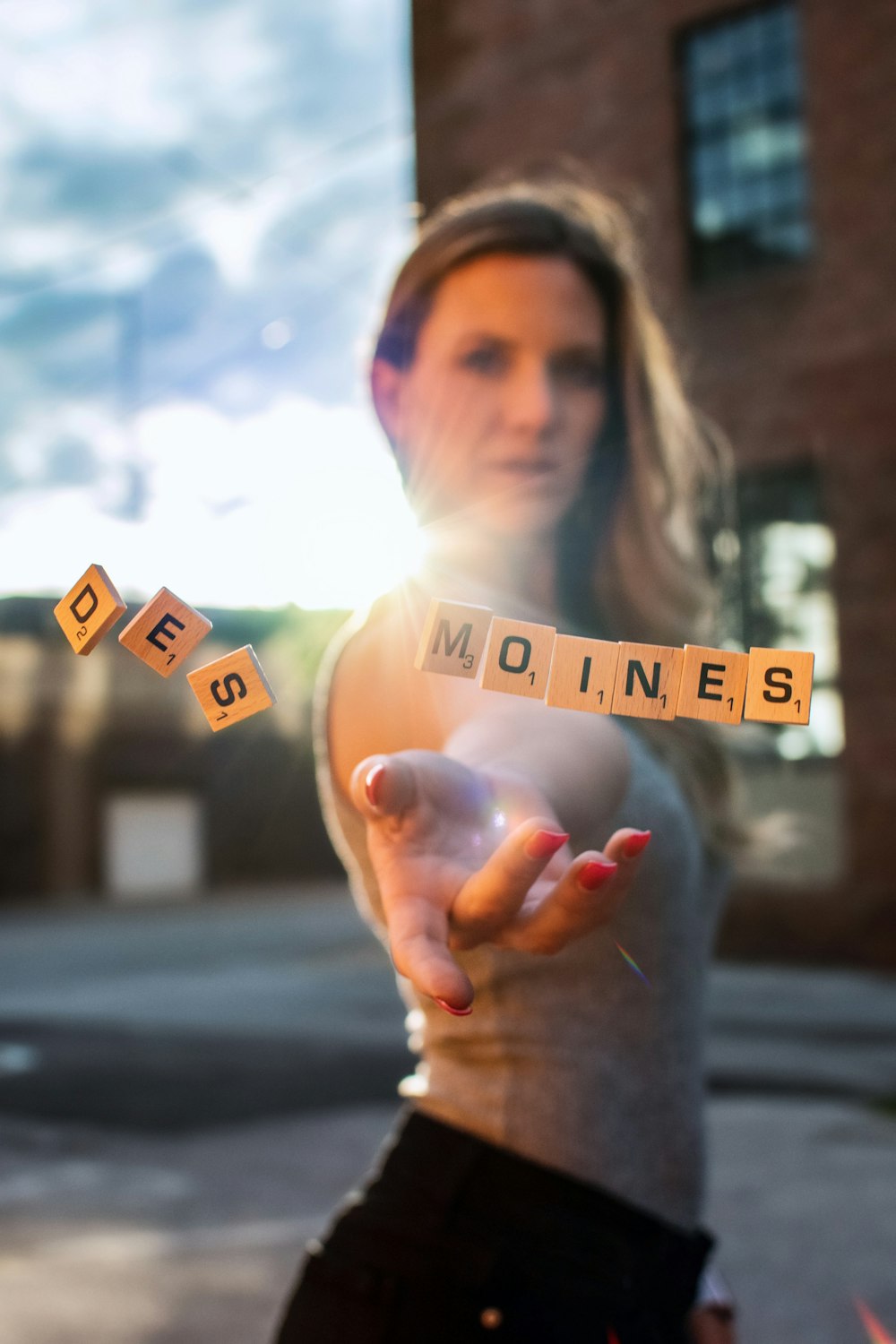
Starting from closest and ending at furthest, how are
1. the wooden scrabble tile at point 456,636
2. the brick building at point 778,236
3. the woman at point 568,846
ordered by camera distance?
the wooden scrabble tile at point 456,636 → the woman at point 568,846 → the brick building at point 778,236

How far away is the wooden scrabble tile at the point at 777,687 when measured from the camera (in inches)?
32.8

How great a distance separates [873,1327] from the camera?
475cm

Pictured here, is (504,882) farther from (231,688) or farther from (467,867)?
(231,688)

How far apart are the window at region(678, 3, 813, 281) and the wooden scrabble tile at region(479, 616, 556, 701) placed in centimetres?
1368

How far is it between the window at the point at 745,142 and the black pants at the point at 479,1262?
13.2 m

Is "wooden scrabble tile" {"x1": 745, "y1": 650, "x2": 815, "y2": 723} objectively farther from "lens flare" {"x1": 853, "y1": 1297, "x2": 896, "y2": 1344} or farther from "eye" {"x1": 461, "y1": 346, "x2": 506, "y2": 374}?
"lens flare" {"x1": 853, "y1": 1297, "x2": 896, "y2": 1344}

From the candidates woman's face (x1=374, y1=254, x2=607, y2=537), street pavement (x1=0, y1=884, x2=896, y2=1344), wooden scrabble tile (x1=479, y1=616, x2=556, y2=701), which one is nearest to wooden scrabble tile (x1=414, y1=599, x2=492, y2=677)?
wooden scrabble tile (x1=479, y1=616, x2=556, y2=701)

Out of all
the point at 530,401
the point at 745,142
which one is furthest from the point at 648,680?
the point at 745,142

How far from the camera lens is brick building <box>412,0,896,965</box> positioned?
12727mm

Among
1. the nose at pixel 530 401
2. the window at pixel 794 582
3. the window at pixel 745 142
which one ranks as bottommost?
the window at pixel 794 582

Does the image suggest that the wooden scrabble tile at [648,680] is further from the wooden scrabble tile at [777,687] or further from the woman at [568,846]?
the woman at [568,846]

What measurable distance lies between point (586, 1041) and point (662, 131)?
1414 centimetres

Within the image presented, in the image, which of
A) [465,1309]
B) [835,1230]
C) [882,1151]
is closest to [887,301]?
[882,1151]

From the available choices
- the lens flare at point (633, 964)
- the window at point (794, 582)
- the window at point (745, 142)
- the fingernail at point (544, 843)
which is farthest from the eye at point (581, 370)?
the window at point (745, 142)
